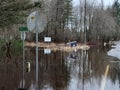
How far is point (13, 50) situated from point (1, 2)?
971 inches

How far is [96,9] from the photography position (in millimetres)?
79875

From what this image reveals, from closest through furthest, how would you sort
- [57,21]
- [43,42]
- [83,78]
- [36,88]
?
1. [36,88]
2. [83,78]
3. [43,42]
4. [57,21]

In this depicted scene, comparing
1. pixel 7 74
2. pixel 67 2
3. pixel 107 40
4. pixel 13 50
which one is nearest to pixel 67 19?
pixel 67 2

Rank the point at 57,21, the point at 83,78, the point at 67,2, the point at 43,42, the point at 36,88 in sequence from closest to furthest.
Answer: the point at 36,88 < the point at 83,78 < the point at 43,42 < the point at 57,21 < the point at 67,2

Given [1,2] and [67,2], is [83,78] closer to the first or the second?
[1,2]

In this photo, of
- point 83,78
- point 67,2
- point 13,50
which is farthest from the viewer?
point 67,2

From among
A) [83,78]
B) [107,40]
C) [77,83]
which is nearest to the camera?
[77,83]

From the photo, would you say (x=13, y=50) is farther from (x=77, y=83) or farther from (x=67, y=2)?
(x=67, y=2)

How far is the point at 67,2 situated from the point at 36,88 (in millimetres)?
64225

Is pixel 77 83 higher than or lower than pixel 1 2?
lower

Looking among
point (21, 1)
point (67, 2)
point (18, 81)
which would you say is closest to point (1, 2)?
point (21, 1)

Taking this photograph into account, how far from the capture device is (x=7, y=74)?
58.2 feet

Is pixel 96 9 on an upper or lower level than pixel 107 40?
upper

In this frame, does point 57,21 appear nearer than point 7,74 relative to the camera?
No
